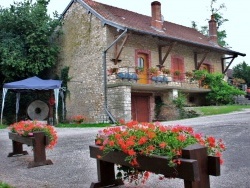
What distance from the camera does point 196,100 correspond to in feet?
67.0

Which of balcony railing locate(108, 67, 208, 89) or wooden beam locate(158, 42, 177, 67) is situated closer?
balcony railing locate(108, 67, 208, 89)

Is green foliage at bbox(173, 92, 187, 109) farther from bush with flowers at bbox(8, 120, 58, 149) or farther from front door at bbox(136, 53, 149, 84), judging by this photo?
bush with flowers at bbox(8, 120, 58, 149)

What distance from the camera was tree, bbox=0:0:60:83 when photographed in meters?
17.2

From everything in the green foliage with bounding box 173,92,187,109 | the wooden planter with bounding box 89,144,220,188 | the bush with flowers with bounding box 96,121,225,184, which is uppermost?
the green foliage with bounding box 173,92,187,109

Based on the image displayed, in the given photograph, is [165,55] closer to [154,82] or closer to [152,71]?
[152,71]

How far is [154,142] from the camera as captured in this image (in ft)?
9.47

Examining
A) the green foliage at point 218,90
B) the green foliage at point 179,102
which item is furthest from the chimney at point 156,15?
the green foliage at point 179,102

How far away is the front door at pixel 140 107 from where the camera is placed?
57.6ft

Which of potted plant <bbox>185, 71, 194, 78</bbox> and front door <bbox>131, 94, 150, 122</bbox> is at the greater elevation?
potted plant <bbox>185, 71, 194, 78</bbox>

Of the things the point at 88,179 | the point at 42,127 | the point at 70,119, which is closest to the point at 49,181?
the point at 88,179

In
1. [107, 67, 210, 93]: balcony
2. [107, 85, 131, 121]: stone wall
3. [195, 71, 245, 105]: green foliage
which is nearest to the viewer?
[107, 85, 131, 121]: stone wall

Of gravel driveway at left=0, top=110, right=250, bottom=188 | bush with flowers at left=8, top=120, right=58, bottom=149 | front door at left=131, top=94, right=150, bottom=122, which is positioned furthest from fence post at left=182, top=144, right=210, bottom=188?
front door at left=131, top=94, right=150, bottom=122

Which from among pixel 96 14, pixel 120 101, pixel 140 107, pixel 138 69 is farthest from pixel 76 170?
pixel 96 14

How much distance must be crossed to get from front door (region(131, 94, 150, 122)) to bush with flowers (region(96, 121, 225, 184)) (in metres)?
14.2
